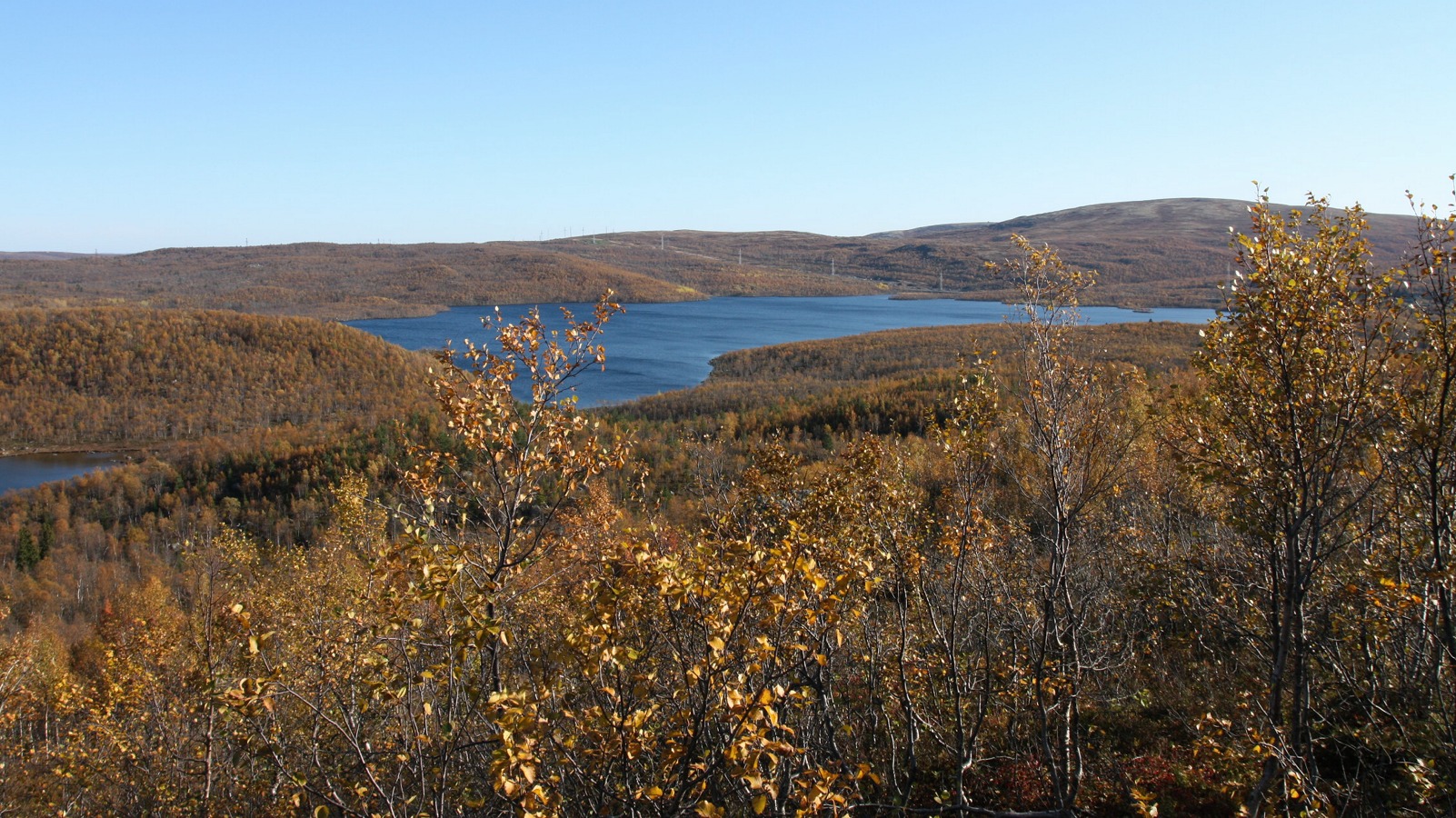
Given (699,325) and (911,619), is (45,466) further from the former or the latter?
(911,619)

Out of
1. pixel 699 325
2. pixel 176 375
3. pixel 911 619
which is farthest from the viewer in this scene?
pixel 699 325

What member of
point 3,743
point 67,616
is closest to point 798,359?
point 67,616

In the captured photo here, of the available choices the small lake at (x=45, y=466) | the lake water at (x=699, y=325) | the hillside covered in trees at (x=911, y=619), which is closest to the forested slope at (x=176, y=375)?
the small lake at (x=45, y=466)

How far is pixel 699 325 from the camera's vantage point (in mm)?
134750

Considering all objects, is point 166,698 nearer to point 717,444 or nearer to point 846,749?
point 717,444

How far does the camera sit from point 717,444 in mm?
7832

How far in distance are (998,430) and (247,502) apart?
202 ft

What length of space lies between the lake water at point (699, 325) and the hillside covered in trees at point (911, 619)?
60549mm

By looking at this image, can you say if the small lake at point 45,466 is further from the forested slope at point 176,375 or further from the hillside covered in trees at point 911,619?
the hillside covered in trees at point 911,619

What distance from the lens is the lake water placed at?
280ft

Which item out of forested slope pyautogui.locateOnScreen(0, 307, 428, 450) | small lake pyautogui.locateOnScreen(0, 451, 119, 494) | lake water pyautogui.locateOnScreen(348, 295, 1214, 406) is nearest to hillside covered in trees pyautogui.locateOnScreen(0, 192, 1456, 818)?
lake water pyautogui.locateOnScreen(348, 295, 1214, 406)

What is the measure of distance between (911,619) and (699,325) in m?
127

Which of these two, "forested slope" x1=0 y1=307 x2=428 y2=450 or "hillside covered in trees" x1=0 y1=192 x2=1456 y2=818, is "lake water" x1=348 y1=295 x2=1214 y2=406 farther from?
"hillside covered in trees" x1=0 y1=192 x2=1456 y2=818

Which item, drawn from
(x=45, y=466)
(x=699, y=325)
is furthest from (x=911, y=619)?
(x=699, y=325)
